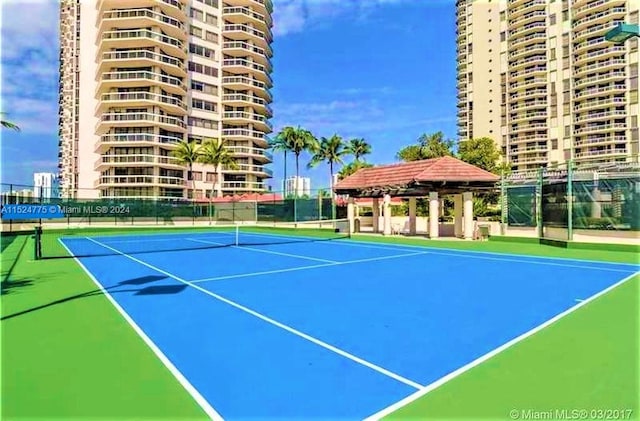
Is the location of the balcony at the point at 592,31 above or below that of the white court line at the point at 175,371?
above

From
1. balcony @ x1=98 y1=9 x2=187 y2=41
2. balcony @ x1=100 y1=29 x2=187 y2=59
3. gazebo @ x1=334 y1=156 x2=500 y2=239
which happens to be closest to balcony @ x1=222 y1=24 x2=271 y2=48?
balcony @ x1=98 y1=9 x2=187 y2=41

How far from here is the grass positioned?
4094 millimetres

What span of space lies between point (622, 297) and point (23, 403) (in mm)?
10766

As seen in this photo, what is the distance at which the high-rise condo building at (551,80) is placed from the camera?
233 feet

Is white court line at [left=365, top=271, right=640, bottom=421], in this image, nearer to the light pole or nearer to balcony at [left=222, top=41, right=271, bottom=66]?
the light pole

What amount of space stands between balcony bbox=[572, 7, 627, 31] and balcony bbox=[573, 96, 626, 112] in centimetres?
1326

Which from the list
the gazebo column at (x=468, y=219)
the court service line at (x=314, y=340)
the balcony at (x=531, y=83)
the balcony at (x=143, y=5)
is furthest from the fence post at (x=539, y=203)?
the balcony at (x=531, y=83)

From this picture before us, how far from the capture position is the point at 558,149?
77875mm

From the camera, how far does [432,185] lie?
1027 inches

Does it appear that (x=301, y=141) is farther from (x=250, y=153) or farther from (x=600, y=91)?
(x=600, y=91)

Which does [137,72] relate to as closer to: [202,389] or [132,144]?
[132,144]

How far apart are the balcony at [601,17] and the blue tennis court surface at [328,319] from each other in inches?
3019

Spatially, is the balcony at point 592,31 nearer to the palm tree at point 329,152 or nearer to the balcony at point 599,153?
the balcony at point 599,153

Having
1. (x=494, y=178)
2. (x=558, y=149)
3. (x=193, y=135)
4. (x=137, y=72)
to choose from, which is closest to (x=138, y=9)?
(x=137, y=72)
